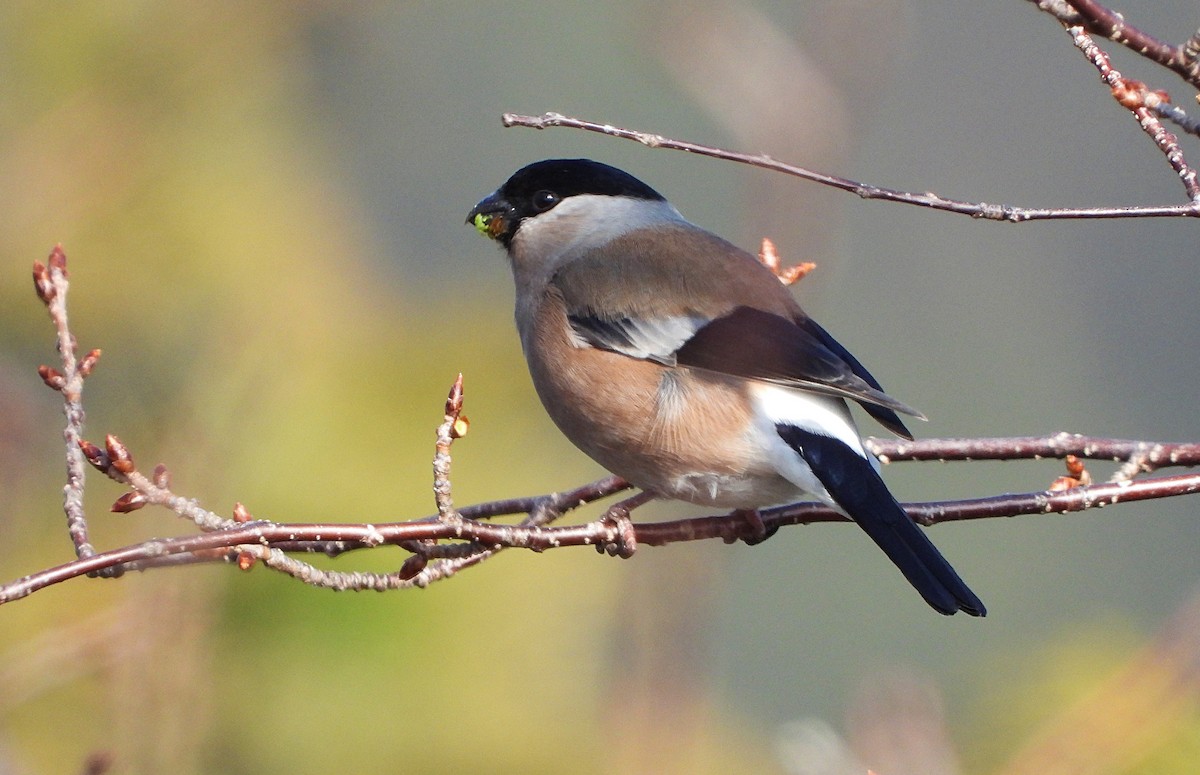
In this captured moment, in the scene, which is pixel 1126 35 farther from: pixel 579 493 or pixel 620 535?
pixel 579 493

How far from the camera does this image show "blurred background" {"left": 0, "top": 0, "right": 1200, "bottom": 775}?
268 cm

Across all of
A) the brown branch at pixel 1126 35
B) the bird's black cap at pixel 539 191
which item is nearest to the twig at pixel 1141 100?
the brown branch at pixel 1126 35

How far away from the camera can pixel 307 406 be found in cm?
509

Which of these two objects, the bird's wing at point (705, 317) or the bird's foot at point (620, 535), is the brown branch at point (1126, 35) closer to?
the bird's wing at point (705, 317)

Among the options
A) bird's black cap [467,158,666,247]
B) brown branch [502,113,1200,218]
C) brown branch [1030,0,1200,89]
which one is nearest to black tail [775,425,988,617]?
brown branch [502,113,1200,218]

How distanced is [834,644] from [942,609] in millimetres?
11695

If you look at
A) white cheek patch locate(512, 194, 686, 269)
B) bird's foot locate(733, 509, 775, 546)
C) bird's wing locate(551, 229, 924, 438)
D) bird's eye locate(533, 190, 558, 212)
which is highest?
bird's eye locate(533, 190, 558, 212)

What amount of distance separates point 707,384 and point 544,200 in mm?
1036

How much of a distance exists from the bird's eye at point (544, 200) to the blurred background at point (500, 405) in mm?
198

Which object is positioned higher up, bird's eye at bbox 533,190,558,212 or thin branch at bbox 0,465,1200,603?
bird's eye at bbox 533,190,558,212

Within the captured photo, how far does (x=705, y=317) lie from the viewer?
2.99m

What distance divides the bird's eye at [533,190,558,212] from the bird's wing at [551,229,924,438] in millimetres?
335

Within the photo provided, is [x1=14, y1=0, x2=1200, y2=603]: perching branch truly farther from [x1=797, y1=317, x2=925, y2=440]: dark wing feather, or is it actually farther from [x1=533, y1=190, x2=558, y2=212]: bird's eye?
[x1=533, y1=190, x2=558, y2=212]: bird's eye

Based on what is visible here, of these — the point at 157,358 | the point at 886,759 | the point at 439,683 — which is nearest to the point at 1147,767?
the point at 886,759
